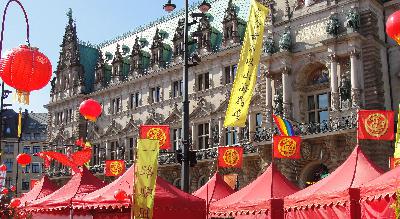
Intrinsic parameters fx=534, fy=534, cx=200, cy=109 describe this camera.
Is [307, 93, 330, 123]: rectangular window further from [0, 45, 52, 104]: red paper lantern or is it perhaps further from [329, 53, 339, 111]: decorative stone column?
[0, 45, 52, 104]: red paper lantern

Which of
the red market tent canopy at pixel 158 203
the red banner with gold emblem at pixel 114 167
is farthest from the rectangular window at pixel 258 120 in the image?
the red market tent canopy at pixel 158 203

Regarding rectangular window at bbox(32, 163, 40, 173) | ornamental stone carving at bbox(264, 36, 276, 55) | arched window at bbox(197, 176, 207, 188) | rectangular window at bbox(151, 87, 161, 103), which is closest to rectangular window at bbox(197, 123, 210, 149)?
arched window at bbox(197, 176, 207, 188)

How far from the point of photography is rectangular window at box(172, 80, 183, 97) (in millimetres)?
38250

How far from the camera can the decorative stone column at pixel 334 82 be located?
27.0m

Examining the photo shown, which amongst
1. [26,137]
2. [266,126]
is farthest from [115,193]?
[26,137]

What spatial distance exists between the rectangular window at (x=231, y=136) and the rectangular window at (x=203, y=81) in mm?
3650

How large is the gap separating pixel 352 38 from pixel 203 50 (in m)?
12.2

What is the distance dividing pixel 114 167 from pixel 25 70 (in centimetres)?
2410

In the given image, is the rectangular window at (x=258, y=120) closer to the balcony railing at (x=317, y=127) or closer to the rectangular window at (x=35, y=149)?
the balcony railing at (x=317, y=127)

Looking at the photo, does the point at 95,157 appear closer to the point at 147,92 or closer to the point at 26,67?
the point at 147,92

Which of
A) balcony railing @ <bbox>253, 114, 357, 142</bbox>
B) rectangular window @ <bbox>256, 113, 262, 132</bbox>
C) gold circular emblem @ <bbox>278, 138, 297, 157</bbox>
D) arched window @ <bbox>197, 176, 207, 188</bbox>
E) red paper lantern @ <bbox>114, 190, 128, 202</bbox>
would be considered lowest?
arched window @ <bbox>197, 176, 207, 188</bbox>

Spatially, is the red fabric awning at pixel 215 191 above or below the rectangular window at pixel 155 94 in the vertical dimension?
below

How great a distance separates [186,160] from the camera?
614 inches

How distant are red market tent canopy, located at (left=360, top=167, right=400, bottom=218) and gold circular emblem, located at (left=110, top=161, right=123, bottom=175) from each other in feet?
74.3
